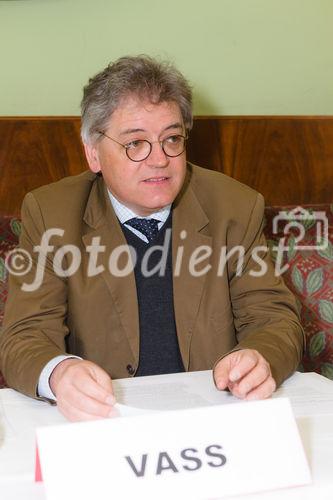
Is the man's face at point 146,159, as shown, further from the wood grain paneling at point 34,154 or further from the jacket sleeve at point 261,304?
the wood grain paneling at point 34,154

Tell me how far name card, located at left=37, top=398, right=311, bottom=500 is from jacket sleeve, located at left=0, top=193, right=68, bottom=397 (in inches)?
22.2

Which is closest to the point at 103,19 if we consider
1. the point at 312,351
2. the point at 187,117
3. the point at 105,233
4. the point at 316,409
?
the point at 187,117

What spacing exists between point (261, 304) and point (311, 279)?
1.43 feet

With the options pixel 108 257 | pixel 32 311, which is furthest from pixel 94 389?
pixel 108 257

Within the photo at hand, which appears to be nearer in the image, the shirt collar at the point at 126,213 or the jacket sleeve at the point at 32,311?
the jacket sleeve at the point at 32,311

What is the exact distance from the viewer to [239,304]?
1940 millimetres

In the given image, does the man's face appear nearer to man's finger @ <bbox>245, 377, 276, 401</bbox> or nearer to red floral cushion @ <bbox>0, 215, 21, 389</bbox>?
red floral cushion @ <bbox>0, 215, 21, 389</bbox>

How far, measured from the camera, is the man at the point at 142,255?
186 centimetres

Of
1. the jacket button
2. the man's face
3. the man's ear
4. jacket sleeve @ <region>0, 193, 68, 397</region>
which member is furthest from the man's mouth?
the jacket button

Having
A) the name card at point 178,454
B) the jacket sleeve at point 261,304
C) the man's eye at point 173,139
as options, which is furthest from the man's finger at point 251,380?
the man's eye at point 173,139

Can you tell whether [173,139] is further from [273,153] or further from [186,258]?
[273,153]

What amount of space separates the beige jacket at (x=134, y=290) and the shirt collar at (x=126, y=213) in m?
0.02

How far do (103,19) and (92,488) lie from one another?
1824mm

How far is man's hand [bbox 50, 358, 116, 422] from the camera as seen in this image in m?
1.27
